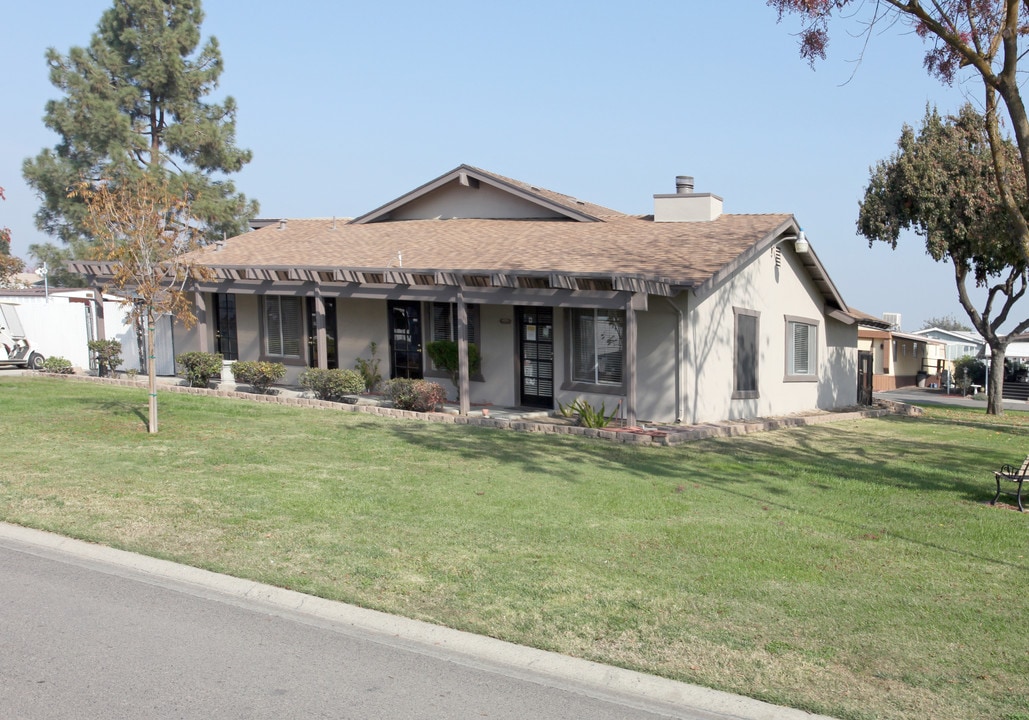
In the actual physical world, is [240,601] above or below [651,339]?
below

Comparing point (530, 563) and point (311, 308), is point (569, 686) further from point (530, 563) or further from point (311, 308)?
point (311, 308)

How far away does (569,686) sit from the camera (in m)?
5.39

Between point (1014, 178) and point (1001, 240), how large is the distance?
5.79 feet

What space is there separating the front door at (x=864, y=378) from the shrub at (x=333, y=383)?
1323 centimetres

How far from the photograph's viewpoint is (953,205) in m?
24.5

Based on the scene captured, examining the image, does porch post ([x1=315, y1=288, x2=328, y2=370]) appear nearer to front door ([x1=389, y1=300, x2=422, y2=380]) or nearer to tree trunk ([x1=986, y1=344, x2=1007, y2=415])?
front door ([x1=389, y1=300, x2=422, y2=380])

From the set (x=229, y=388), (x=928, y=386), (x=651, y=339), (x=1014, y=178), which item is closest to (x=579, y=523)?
(x=651, y=339)

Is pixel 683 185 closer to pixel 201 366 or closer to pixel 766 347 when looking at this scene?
pixel 766 347

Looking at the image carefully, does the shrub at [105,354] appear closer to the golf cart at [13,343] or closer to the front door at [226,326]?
the front door at [226,326]

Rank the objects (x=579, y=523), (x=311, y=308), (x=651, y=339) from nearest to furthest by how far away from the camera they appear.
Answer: (x=579, y=523) → (x=651, y=339) → (x=311, y=308)

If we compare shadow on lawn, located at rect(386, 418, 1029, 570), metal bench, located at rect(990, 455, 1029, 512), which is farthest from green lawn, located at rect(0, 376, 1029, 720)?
metal bench, located at rect(990, 455, 1029, 512)

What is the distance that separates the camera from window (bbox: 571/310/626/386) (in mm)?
16875

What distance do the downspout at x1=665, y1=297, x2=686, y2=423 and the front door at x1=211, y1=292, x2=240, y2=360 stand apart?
471 inches

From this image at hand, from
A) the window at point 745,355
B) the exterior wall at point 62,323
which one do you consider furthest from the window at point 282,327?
the window at point 745,355
